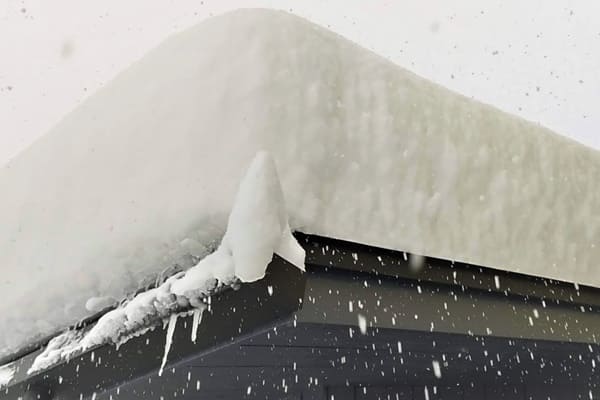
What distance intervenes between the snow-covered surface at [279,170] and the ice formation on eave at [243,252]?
30mm

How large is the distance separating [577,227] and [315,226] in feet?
3.04

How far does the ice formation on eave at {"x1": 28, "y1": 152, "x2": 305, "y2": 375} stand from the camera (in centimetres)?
105

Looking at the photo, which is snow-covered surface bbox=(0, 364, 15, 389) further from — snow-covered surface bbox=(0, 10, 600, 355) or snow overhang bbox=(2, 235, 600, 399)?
snow-covered surface bbox=(0, 10, 600, 355)

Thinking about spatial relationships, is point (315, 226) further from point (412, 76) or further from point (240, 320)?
point (412, 76)

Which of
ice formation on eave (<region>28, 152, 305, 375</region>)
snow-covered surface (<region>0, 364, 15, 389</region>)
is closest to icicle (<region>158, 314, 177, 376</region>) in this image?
ice formation on eave (<region>28, 152, 305, 375</region>)

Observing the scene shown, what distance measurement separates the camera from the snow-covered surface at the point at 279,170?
1.20m

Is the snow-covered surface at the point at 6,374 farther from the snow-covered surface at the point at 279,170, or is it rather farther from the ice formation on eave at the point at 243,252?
the ice formation on eave at the point at 243,252

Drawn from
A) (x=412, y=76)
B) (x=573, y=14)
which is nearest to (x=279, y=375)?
(x=412, y=76)

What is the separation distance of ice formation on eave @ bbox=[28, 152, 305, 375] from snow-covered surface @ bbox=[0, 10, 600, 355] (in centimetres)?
3

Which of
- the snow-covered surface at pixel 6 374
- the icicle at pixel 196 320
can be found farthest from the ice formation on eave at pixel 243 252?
the snow-covered surface at pixel 6 374

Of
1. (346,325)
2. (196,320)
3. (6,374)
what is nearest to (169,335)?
(196,320)

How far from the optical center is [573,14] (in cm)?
1032

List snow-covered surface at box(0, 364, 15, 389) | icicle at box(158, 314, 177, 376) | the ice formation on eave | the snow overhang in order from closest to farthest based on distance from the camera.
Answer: the ice formation on eave → the snow overhang → icicle at box(158, 314, 177, 376) → snow-covered surface at box(0, 364, 15, 389)

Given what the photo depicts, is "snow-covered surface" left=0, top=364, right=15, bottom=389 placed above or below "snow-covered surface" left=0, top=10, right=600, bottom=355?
below
